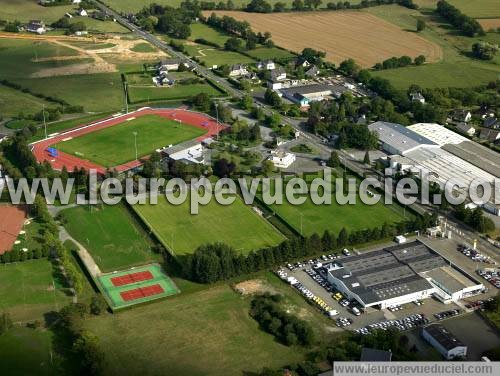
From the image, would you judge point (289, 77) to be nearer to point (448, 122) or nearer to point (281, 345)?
point (448, 122)

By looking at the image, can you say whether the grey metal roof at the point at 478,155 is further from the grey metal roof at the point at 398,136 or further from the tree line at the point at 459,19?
the tree line at the point at 459,19

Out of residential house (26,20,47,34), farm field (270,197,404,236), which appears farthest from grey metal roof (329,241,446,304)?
residential house (26,20,47,34)

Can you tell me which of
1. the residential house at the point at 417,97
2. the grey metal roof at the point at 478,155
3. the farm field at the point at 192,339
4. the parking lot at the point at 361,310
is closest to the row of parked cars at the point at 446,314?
the parking lot at the point at 361,310

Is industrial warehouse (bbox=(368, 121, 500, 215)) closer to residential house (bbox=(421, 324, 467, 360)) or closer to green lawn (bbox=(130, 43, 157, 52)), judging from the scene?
residential house (bbox=(421, 324, 467, 360))

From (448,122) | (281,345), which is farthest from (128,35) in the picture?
(281,345)

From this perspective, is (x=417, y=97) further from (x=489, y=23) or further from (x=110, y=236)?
(x=110, y=236)
